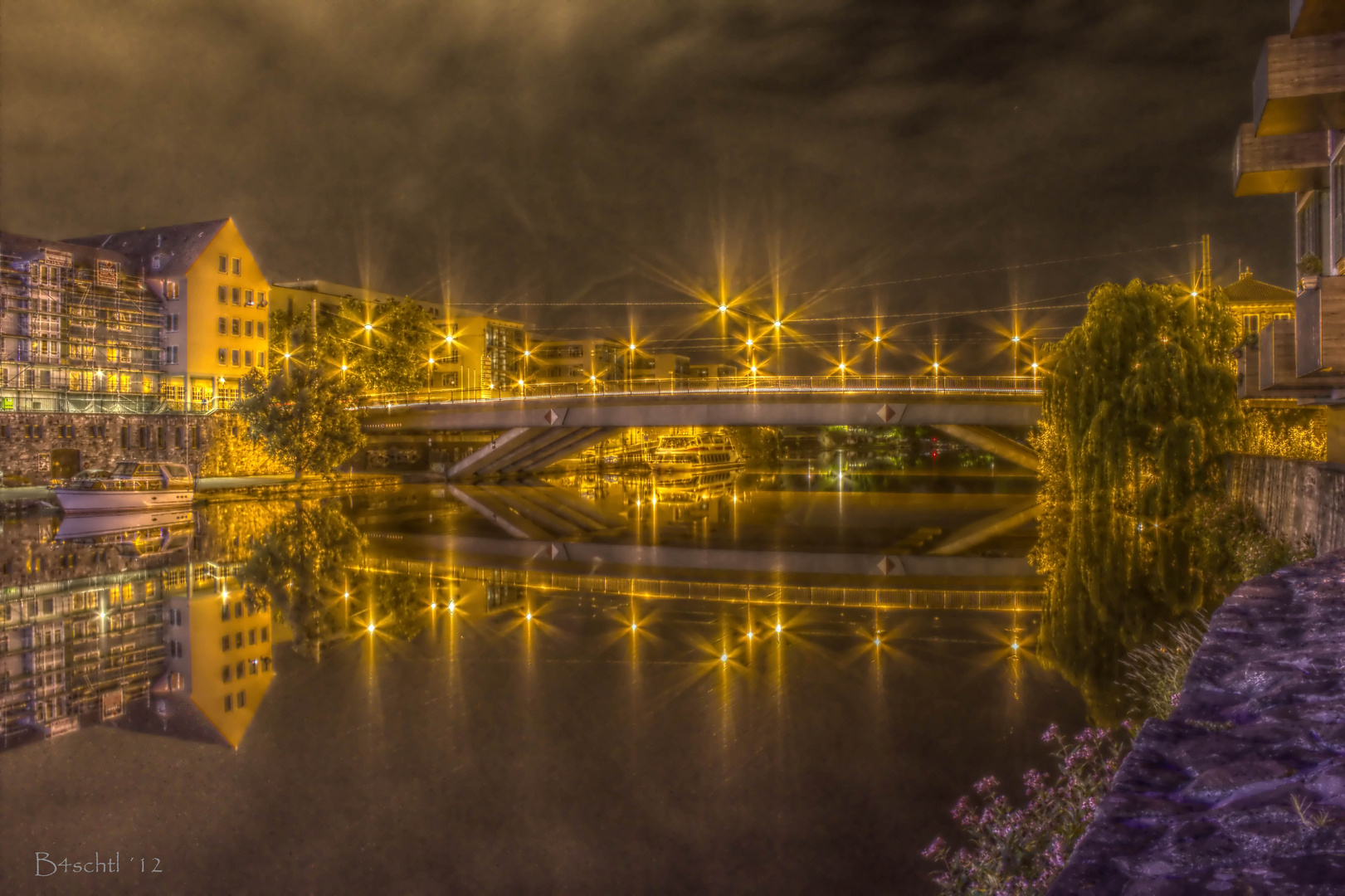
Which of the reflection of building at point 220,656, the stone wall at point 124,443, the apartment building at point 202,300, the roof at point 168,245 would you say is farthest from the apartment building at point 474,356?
the reflection of building at point 220,656

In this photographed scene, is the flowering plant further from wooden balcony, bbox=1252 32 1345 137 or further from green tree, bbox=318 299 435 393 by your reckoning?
green tree, bbox=318 299 435 393

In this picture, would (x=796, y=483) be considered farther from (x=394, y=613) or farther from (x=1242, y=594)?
(x=1242, y=594)

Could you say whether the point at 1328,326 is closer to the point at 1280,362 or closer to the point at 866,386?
the point at 1280,362

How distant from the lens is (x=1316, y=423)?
98.6 ft

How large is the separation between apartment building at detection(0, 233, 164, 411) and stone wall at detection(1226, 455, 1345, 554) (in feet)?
175

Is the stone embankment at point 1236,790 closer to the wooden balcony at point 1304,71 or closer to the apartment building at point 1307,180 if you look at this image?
the apartment building at point 1307,180

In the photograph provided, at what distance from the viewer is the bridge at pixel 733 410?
39.9 metres

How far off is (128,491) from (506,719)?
94.6ft

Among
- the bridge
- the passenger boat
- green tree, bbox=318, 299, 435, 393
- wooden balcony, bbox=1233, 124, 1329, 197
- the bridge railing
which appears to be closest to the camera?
wooden balcony, bbox=1233, 124, 1329, 197

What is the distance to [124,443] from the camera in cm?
4603

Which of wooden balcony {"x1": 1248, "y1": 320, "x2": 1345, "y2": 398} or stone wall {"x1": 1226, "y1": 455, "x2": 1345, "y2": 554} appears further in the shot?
wooden balcony {"x1": 1248, "y1": 320, "x2": 1345, "y2": 398}

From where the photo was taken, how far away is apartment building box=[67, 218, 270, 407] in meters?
56.8

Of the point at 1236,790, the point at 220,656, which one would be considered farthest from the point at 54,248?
the point at 1236,790

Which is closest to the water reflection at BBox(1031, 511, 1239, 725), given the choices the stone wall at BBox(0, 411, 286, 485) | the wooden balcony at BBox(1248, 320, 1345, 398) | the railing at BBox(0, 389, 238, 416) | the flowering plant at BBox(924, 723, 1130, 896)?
the flowering plant at BBox(924, 723, 1130, 896)
